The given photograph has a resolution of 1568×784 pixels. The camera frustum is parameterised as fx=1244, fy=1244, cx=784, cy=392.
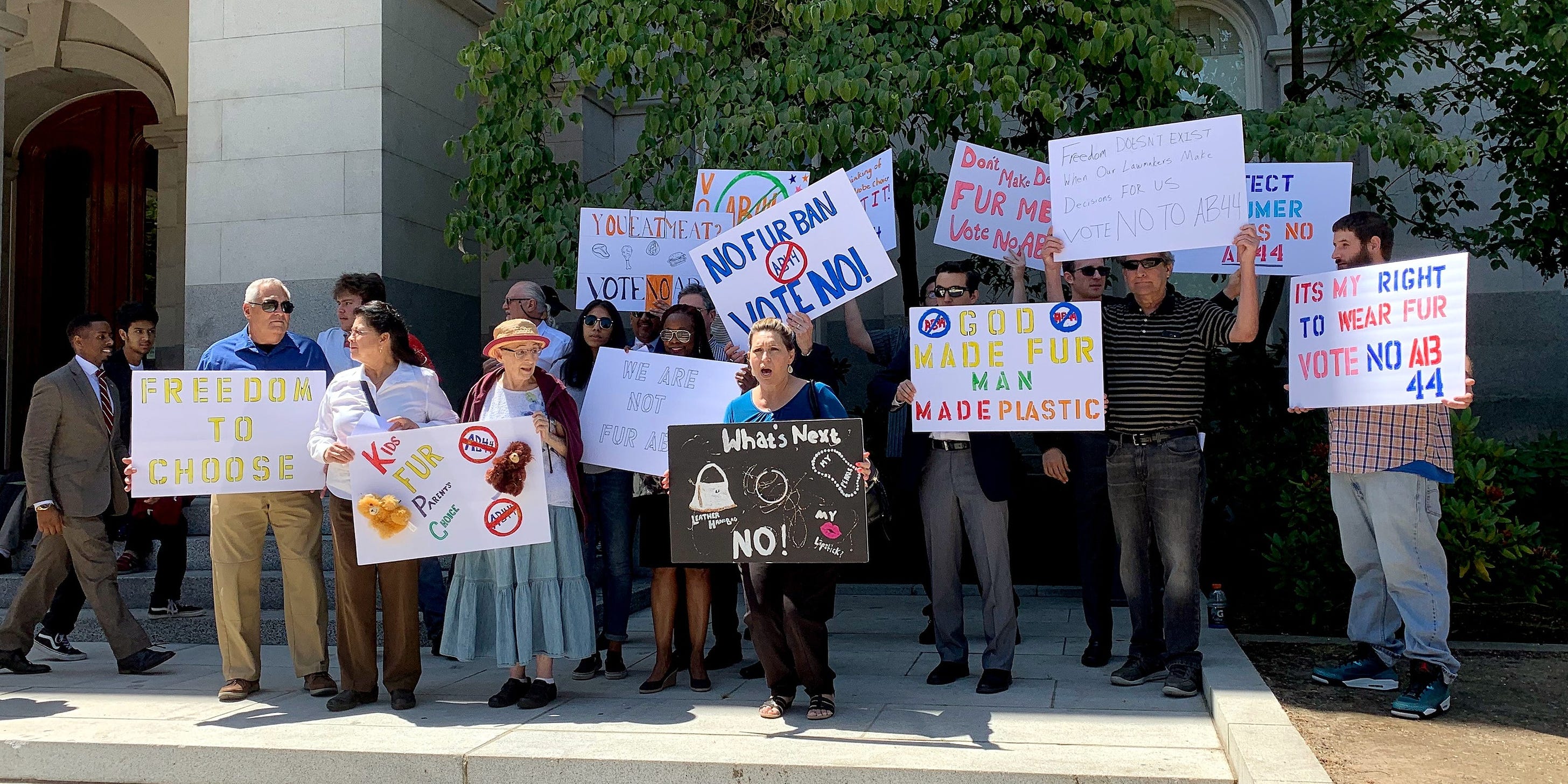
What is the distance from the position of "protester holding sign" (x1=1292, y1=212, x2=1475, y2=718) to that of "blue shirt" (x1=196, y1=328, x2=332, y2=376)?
5207mm

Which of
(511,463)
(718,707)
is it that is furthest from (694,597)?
(511,463)

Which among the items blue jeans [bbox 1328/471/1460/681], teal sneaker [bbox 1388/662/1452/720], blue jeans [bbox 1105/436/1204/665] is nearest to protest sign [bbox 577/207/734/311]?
blue jeans [bbox 1105/436/1204/665]

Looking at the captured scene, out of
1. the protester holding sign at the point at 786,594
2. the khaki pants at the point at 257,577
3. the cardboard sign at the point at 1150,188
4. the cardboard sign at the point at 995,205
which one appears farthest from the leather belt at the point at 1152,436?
the khaki pants at the point at 257,577

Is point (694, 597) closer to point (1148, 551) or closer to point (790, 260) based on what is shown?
point (790, 260)

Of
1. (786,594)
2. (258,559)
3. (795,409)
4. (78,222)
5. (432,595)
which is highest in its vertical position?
(78,222)

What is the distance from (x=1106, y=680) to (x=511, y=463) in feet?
10.5

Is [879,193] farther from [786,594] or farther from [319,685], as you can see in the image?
[319,685]

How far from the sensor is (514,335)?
234 inches

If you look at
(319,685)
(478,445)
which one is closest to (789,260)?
(478,445)

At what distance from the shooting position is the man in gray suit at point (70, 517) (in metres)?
7.10

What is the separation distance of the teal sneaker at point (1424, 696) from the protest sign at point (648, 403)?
341 cm

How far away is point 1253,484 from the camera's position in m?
9.13

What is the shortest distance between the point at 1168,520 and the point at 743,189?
350 cm

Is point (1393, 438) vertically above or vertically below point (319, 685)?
above
